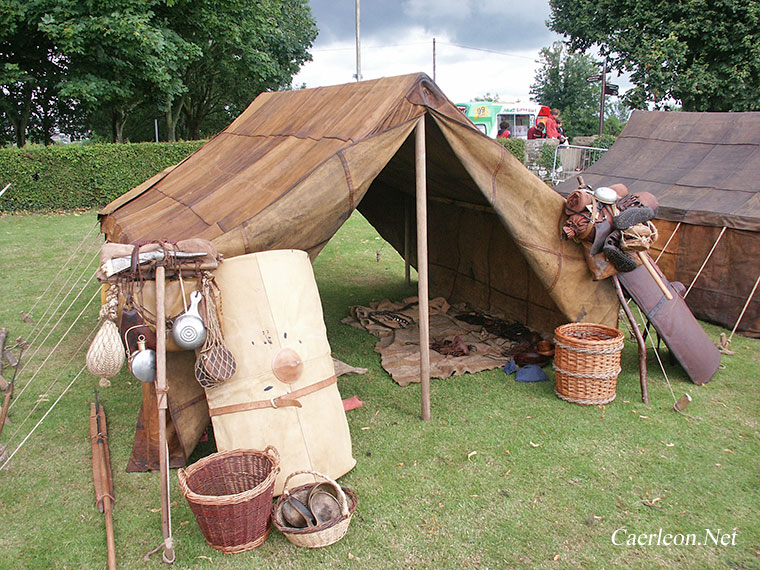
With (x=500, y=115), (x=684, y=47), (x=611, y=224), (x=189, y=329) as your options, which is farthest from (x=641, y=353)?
(x=500, y=115)

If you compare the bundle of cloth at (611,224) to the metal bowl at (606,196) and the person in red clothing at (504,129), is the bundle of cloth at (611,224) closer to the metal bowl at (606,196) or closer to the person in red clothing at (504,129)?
the metal bowl at (606,196)

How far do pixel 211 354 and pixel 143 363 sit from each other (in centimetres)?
34

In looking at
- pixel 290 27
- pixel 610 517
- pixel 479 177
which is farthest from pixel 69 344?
pixel 290 27

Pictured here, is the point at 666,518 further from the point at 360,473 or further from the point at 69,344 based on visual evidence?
the point at 69,344

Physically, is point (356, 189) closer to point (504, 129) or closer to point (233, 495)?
point (233, 495)

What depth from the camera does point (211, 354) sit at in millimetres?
3025

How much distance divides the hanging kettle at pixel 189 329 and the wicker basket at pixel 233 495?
61cm

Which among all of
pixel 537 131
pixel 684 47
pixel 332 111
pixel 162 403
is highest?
pixel 684 47

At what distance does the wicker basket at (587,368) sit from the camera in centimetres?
411

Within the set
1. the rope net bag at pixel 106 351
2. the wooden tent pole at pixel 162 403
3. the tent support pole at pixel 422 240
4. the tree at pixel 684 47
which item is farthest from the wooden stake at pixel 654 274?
the tree at pixel 684 47

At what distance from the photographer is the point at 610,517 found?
10.0 feet

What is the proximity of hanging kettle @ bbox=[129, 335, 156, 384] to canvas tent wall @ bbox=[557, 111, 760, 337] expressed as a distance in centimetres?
552

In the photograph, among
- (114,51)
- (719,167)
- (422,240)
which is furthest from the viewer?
(114,51)

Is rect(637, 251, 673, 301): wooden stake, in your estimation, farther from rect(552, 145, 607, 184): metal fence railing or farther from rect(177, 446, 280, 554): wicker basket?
rect(552, 145, 607, 184): metal fence railing
